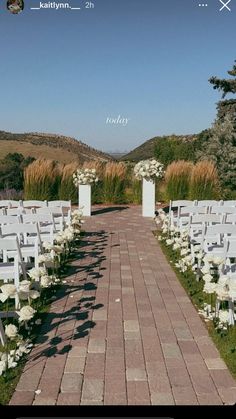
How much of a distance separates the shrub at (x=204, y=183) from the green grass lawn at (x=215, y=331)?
7.07 m

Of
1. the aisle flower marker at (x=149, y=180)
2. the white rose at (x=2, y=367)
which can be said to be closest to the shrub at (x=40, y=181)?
the aisle flower marker at (x=149, y=180)

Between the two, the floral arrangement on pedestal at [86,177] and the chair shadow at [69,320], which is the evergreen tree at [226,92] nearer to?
the floral arrangement on pedestal at [86,177]

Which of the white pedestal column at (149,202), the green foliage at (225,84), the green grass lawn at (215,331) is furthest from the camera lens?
the green foliage at (225,84)

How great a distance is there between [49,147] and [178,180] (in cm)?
4179

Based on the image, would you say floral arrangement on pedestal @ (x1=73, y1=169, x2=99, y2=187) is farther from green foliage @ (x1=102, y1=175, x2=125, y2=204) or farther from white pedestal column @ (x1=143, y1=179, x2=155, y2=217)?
green foliage @ (x1=102, y1=175, x2=125, y2=204)

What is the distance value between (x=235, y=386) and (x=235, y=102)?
2015 centimetres

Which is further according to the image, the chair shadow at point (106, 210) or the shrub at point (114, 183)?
the shrub at point (114, 183)

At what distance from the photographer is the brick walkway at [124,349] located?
2.85 meters

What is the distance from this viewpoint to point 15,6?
3551 millimetres

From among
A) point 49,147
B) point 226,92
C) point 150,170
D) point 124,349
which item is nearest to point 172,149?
point 226,92

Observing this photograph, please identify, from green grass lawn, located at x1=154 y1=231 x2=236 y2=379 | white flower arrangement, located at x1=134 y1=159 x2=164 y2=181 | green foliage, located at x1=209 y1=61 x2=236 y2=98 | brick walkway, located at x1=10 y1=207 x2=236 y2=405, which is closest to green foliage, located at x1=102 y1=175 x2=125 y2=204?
white flower arrangement, located at x1=134 y1=159 x2=164 y2=181

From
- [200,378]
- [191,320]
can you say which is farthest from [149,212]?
[200,378]

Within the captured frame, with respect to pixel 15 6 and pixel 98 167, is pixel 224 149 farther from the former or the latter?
pixel 15 6

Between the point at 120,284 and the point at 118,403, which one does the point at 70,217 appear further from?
the point at 118,403
